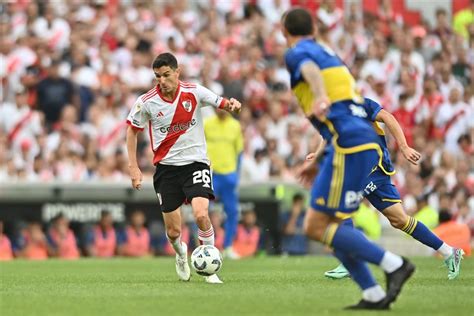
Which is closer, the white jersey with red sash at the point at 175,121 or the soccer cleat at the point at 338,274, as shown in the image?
the white jersey with red sash at the point at 175,121

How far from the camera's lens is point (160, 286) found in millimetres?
12188

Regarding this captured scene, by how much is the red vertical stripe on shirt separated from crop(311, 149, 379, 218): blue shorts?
3672mm

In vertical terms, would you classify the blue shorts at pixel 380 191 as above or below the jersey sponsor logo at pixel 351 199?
below

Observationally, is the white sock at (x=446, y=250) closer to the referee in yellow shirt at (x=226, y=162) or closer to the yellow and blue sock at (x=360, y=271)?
the yellow and blue sock at (x=360, y=271)

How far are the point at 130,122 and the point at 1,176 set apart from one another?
1014 centimetres

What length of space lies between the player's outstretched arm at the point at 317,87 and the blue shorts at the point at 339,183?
1.26 ft

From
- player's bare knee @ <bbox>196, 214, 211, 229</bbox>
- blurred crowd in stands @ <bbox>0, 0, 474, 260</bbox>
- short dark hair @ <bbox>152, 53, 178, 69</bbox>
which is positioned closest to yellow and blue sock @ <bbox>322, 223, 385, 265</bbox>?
player's bare knee @ <bbox>196, 214, 211, 229</bbox>

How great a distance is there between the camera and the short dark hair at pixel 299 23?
960 centimetres

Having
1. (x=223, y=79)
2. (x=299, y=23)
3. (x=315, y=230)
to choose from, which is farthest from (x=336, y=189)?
(x=223, y=79)

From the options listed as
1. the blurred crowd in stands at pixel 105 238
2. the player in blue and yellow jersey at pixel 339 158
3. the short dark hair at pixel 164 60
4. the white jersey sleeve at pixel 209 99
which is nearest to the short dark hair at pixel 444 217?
the blurred crowd in stands at pixel 105 238

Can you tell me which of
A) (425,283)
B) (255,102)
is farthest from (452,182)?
(425,283)

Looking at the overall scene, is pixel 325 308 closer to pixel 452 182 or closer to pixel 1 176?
pixel 1 176

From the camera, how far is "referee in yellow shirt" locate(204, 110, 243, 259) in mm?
20172

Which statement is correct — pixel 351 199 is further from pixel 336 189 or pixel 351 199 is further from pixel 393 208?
pixel 393 208
